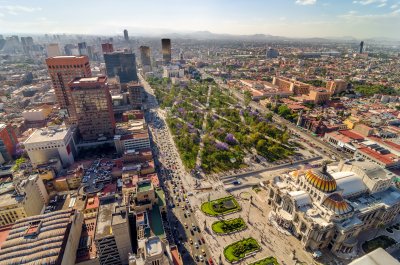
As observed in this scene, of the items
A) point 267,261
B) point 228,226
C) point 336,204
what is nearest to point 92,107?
point 228,226

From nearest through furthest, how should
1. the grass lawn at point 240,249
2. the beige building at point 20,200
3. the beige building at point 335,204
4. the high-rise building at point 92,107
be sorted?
the grass lawn at point 240,249
the beige building at point 335,204
the beige building at point 20,200
the high-rise building at point 92,107

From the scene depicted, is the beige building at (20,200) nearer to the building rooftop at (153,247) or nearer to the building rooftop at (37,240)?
the building rooftop at (37,240)

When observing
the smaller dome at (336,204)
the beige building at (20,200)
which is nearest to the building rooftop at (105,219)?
the beige building at (20,200)

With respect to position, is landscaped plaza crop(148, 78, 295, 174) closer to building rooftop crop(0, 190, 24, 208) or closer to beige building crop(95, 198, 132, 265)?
beige building crop(95, 198, 132, 265)

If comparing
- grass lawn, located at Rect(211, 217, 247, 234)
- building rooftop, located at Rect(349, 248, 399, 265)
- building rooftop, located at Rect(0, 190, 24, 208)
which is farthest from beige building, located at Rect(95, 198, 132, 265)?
building rooftop, located at Rect(349, 248, 399, 265)

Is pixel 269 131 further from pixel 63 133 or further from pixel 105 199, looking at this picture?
pixel 63 133

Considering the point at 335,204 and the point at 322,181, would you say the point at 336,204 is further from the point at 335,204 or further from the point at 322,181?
the point at 322,181
